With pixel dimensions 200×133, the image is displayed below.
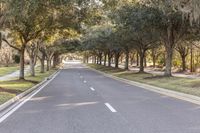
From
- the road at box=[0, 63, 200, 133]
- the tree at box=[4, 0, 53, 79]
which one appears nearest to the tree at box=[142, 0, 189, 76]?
the tree at box=[4, 0, 53, 79]

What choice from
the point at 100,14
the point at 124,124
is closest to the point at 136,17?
the point at 100,14

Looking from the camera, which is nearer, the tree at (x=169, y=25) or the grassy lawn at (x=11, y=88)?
the grassy lawn at (x=11, y=88)

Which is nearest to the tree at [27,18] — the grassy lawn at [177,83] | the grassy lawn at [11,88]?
the grassy lawn at [11,88]

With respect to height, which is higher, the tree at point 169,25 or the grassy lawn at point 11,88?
the tree at point 169,25

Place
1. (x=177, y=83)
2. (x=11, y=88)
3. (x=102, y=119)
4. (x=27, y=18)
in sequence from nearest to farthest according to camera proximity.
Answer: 1. (x=102, y=119)
2. (x=27, y=18)
3. (x=11, y=88)
4. (x=177, y=83)

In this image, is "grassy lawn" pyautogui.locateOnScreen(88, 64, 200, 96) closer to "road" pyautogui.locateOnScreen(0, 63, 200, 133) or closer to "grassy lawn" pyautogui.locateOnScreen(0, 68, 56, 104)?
"road" pyautogui.locateOnScreen(0, 63, 200, 133)

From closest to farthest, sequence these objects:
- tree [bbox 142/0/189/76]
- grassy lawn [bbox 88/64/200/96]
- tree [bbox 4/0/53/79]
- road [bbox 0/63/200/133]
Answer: road [bbox 0/63/200/133], tree [bbox 4/0/53/79], grassy lawn [bbox 88/64/200/96], tree [bbox 142/0/189/76]

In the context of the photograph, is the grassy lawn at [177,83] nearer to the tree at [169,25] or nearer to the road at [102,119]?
the tree at [169,25]

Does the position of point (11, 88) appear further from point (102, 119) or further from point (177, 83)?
point (102, 119)

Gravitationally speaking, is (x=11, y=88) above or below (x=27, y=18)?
below

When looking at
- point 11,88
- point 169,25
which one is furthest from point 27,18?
point 169,25

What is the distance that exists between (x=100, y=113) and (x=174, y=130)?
3686 mm

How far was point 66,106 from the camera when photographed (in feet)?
48.0

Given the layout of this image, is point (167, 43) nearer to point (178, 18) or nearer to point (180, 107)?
point (178, 18)
